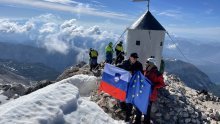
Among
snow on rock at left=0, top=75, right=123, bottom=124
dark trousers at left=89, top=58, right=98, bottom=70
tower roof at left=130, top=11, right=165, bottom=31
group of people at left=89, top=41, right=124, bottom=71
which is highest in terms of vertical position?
tower roof at left=130, top=11, right=165, bottom=31

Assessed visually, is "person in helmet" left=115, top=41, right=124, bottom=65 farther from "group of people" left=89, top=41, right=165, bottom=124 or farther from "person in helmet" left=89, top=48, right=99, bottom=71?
"group of people" left=89, top=41, right=165, bottom=124

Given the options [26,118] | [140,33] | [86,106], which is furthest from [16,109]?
[140,33]

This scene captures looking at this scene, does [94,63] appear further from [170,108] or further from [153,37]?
[170,108]

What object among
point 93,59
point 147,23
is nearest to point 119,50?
point 93,59

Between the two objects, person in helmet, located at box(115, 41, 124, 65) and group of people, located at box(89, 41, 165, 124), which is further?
person in helmet, located at box(115, 41, 124, 65)

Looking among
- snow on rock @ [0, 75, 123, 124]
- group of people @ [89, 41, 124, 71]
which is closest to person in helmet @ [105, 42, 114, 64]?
group of people @ [89, 41, 124, 71]

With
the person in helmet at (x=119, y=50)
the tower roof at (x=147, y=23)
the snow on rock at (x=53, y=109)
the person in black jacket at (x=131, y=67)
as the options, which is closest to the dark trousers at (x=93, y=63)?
the person in helmet at (x=119, y=50)

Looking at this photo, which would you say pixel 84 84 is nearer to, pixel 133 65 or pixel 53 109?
pixel 133 65
